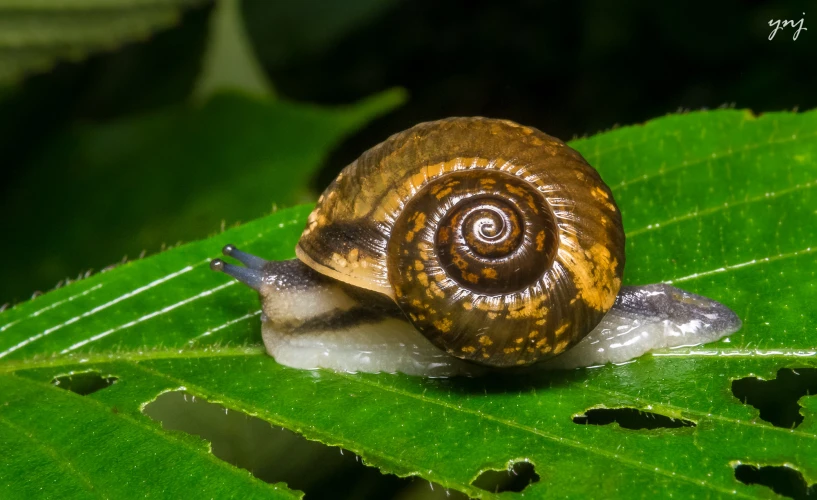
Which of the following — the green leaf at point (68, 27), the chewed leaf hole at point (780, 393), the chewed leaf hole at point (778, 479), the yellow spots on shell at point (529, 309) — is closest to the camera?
the chewed leaf hole at point (778, 479)

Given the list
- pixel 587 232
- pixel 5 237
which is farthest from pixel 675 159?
pixel 5 237

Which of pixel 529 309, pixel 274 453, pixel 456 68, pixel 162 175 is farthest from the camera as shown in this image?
pixel 456 68

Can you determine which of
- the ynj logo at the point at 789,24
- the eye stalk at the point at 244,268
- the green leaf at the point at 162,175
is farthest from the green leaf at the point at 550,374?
the ynj logo at the point at 789,24

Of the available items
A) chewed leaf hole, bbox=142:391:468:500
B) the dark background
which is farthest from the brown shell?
the dark background

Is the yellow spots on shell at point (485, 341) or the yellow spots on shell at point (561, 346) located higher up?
the yellow spots on shell at point (485, 341)

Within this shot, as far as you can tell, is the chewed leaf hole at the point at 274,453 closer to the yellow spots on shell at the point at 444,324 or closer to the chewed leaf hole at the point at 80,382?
the chewed leaf hole at the point at 80,382

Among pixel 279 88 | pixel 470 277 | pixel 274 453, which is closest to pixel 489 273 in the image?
pixel 470 277

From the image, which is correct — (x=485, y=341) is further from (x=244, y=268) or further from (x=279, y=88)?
(x=279, y=88)
